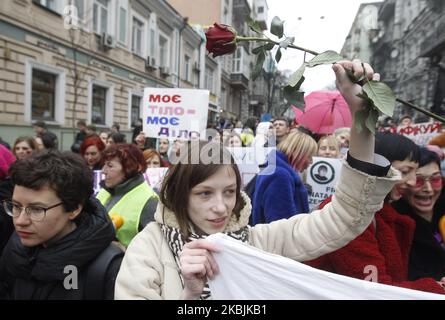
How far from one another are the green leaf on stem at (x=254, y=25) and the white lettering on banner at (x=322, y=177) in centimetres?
254

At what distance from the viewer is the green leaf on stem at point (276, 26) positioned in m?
0.86

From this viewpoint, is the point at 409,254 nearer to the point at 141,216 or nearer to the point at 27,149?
the point at 141,216

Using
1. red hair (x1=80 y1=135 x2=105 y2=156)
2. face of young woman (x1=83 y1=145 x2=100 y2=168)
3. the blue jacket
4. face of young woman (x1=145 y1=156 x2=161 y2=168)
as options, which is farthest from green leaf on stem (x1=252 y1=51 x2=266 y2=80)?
red hair (x1=80 y1=135 x2=105 y2=156)

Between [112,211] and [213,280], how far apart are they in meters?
1.52

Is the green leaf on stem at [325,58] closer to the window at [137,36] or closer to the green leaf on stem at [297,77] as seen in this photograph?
the green leaf on stem at [297,77]

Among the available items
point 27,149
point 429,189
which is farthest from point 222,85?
point 429,189

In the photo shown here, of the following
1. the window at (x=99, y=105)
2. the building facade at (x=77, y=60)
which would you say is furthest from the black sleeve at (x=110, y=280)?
the window at (x=99, y=105)

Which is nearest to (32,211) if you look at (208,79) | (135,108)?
(135,108)

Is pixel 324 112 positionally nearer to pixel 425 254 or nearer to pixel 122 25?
pixel 425 254

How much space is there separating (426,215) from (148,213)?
163 centimetres

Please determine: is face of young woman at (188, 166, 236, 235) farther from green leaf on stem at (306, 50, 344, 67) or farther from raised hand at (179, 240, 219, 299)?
green leaf on stem at (306, 50, 344, 67)

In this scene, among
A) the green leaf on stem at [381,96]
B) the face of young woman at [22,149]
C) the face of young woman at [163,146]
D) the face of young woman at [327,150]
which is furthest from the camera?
the face of young woman at [163,146]

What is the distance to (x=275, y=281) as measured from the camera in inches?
37.4

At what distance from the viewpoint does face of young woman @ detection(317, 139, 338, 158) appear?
11.8 feet
